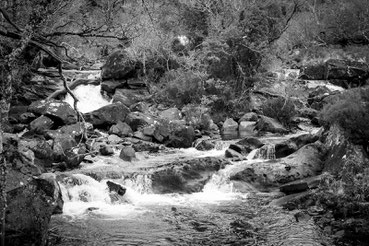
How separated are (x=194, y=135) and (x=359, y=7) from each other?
14655 mm

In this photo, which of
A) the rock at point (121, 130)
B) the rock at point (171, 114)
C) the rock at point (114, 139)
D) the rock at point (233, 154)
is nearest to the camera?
the rock at point (233, 154)

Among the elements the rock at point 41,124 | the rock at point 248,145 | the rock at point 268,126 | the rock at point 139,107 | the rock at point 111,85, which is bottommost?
the rock at point 248,145

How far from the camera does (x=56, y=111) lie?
16.9 metres

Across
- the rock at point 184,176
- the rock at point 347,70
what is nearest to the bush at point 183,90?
the rock at point 184,176

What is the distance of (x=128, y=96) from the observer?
23031 mm

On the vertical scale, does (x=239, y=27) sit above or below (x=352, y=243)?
above

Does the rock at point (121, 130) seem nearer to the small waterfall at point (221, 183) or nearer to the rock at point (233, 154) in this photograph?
the rock at point (233, 154)

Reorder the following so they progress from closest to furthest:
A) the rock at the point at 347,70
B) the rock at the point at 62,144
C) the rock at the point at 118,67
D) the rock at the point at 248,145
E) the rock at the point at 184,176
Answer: the rock at the point at 184,176 → the rock at the point at 62,144 → the rock at the point at 248,145 → the rock at the point at 118,67 → the rock at the point at 347,70

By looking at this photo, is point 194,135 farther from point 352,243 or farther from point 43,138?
point 352,243

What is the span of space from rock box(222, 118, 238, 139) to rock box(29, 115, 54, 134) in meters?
8.26

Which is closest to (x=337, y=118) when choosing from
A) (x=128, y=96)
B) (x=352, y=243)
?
(x=352, y=243)

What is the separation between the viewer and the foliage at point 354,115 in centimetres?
1007

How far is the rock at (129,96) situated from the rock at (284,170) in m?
11.6

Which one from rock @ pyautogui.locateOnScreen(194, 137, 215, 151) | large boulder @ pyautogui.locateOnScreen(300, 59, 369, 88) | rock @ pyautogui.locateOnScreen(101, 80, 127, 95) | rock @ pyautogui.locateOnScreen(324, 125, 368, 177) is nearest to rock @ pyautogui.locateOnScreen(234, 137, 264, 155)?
rock @ pyautogui.locateOnScreen(194, 137, 215, 151)
